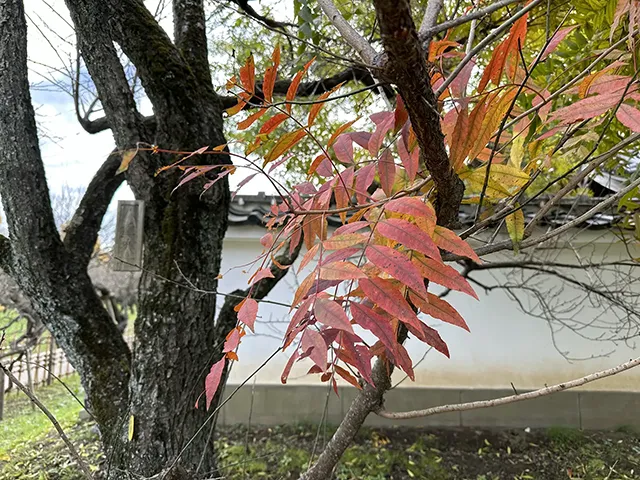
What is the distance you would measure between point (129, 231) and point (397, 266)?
1496 mm

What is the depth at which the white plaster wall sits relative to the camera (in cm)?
349

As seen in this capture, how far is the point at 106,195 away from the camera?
2305 mm

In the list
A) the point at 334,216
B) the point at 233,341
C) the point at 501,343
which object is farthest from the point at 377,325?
the point at 501,343

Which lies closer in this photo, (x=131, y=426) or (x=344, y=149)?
(x=344, y=149)

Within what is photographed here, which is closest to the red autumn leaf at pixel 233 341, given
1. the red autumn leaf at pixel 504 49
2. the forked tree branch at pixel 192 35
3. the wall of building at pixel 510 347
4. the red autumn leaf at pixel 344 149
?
the red autumn leaf at pixel 344 149

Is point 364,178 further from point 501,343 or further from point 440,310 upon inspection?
point 501,343

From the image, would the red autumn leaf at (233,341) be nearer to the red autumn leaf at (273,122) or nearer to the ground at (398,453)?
the red autumn leaf at (273,122)

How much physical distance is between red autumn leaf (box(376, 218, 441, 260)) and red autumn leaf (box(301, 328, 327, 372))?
164 millimetres

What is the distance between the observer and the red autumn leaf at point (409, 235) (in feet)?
1.57

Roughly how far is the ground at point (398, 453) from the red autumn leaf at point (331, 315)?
→ 2.22m

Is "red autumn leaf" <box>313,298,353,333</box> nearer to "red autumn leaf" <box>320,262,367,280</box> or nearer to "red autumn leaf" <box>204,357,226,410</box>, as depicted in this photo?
"red autumn leaf" <box>320,262,367,280</box>

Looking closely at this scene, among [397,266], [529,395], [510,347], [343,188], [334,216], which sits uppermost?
[334,216]

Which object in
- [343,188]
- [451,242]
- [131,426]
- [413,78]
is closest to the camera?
[413,78]

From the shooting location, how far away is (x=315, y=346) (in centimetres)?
49
